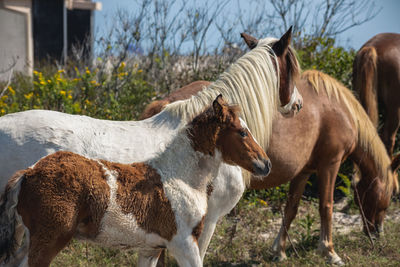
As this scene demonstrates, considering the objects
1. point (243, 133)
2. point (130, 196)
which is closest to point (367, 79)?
point (243, 133)

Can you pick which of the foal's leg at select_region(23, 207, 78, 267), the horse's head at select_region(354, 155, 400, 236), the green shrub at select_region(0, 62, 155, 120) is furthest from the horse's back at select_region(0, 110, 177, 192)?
the horse's head at select_region(354, 155, 400, 236)

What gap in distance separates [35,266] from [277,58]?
2577mm

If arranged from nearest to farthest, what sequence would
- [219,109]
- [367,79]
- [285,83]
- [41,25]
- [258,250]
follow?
1. [219,109]
2. [285,83]
3. [258,250]
4. [367,79]
5. [41,25]

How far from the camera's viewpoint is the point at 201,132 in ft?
8.93

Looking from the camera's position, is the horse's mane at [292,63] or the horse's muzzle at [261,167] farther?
the horse's mane at [292,63]

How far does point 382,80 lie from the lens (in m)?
6.28

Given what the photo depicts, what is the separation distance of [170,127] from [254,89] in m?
0.84

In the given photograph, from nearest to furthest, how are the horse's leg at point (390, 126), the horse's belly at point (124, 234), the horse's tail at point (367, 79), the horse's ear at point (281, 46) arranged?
Result: 1. the horse's belly at point (124, 234)
2. the horse's ear at point (281, 46)
3. the horse's tail at point (367, 79)
4. the horse's leg at point (390, 126)

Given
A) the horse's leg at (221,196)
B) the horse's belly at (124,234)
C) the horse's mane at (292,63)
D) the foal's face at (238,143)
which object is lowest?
the horse's leg at (221,196)

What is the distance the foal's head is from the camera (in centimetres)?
269

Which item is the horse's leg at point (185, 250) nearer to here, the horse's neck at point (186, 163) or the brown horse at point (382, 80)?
the horse's neck at point (186, 163)

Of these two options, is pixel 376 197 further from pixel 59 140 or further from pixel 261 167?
pixel 59 140

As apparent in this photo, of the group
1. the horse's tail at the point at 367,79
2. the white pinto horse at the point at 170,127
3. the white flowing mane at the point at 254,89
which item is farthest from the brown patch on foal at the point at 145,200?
the horse's tail at the point at 367,79

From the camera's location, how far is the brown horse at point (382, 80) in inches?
237
